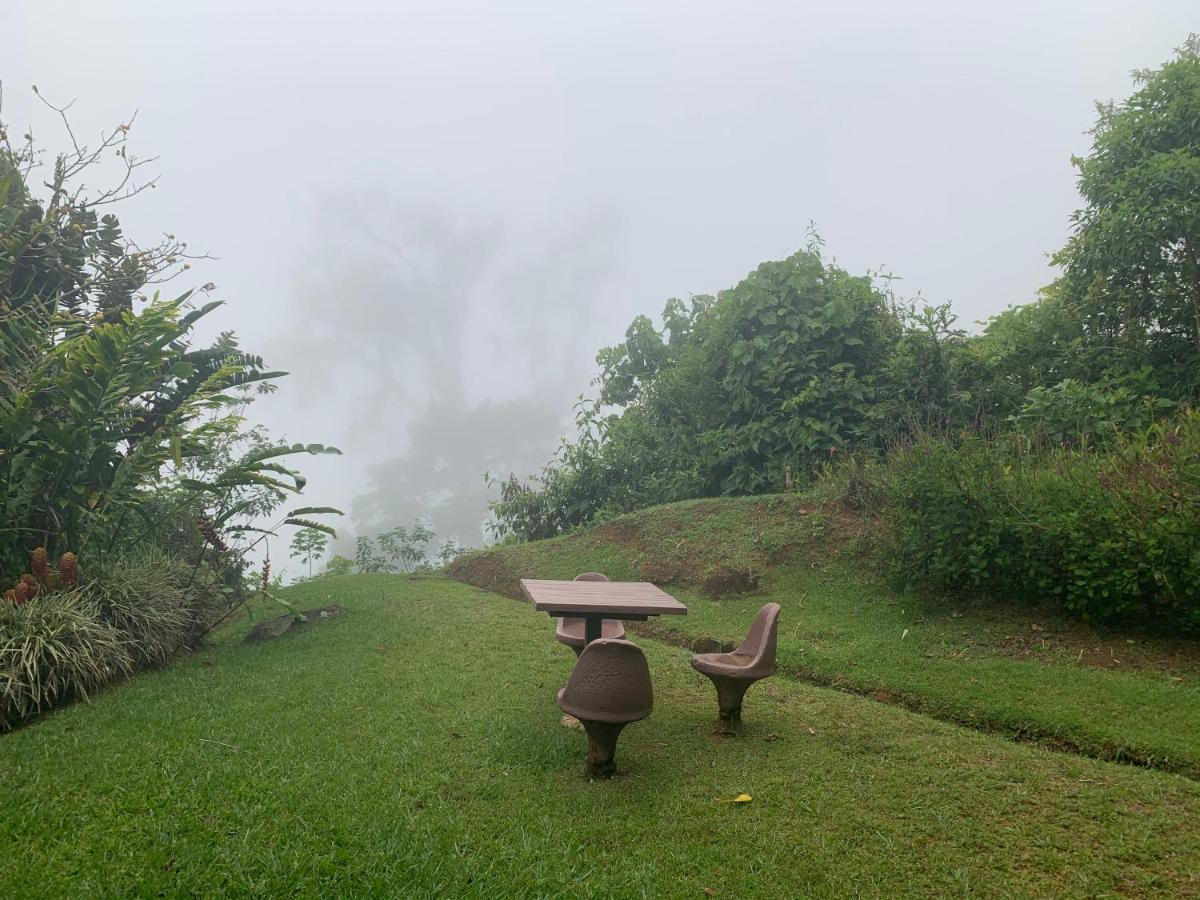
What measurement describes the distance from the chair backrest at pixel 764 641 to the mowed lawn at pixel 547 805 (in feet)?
1.45

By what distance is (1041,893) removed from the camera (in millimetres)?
2439

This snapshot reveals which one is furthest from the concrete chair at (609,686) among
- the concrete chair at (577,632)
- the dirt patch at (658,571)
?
the dirt patch at (658,571)

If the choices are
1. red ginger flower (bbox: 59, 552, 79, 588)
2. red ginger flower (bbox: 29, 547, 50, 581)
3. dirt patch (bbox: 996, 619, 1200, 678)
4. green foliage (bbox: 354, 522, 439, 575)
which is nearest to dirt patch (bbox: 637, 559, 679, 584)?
dirt patch (bbox: 996, 619, 1200, 678)

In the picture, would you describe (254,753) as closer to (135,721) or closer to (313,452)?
(135,721)

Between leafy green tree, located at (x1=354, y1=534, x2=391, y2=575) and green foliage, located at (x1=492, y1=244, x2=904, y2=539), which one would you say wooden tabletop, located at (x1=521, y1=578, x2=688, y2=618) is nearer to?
green foliage, located at (x1=492, y1=244, x2=904, y2=539)

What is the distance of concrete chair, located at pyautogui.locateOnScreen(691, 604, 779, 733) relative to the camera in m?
3.89

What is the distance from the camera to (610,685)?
317cm

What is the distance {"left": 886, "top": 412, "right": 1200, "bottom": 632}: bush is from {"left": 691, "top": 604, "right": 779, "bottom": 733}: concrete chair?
2773 millimetres

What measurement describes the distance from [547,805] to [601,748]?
1.31ft

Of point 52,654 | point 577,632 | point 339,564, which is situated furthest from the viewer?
point 339,564

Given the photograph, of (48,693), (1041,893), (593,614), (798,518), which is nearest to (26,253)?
(48,693)

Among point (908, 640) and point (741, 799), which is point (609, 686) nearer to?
point (741, 799)

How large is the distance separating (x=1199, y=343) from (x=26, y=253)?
13.5 m

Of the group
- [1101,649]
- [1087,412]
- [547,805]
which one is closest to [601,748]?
[547,805]
